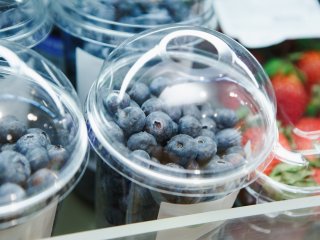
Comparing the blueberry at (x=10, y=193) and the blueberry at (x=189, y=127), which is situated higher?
the blueberry at (x=189, y=127)

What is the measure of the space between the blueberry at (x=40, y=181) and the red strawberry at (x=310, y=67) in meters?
0.64

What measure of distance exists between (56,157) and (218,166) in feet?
0.67

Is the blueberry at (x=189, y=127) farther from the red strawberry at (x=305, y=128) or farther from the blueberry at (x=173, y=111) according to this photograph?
the red strawberry at (x=305, y=128)

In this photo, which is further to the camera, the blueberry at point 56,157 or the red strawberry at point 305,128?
the red strawberry at point 305,128

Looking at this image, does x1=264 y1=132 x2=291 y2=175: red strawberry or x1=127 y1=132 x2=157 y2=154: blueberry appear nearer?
x1=127 y1=132 x2=157 y2=154: blueberry

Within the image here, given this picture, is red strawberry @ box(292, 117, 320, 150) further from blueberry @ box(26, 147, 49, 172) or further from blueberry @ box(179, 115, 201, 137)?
blueberry @ box(26, 147, 49, 172)

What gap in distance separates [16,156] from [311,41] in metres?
0.72

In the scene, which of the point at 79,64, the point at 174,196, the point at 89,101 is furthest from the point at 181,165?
the point at 79,64

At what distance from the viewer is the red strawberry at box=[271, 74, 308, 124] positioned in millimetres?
986

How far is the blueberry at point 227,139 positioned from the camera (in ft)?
2.38

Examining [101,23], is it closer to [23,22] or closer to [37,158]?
[23,22]

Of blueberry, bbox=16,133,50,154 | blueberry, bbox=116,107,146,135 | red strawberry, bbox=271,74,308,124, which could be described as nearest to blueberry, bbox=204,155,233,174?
blueberry, bbox=116,107,146,135

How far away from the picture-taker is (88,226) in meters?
0.96

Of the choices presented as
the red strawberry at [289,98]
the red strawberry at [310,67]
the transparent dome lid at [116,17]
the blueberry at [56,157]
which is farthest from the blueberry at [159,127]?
the red strawberry at [310,67]
